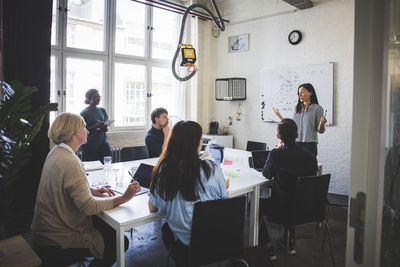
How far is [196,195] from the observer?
173 centimetres

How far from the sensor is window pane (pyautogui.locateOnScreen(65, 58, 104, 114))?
4488mm

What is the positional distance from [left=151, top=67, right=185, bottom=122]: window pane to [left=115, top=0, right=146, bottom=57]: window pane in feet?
1.69

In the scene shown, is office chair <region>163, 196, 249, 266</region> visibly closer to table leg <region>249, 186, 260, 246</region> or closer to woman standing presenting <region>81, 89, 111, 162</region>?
table leg <region>249, 186, 260, 246</region>

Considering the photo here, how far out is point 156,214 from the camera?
180 cm

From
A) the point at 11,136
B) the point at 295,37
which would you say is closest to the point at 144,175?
the point at 11,136

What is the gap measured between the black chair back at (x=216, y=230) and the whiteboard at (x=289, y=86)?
3.38 m

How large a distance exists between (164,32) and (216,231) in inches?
180

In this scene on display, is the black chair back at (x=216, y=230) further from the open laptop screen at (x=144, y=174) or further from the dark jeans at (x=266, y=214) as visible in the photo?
the dark jeans at (x=266, y=214)

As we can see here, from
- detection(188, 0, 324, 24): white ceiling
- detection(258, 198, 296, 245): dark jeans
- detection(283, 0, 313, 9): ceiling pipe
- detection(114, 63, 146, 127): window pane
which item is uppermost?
detection(188, 0, 324, 24): white ceiling

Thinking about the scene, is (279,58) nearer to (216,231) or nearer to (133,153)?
(133,153)

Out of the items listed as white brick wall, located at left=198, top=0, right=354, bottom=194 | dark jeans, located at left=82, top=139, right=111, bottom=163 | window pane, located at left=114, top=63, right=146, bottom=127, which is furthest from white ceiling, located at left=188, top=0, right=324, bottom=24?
dark jeans, located at left=82, top=139, right=111, bottom=163

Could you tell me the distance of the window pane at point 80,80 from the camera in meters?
4.49

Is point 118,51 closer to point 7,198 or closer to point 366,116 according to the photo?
point 7,198

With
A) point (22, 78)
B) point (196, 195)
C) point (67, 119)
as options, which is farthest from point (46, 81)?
point (196, 195)
